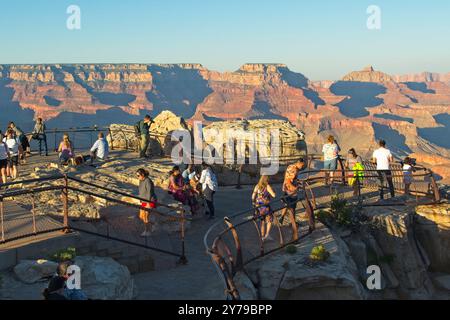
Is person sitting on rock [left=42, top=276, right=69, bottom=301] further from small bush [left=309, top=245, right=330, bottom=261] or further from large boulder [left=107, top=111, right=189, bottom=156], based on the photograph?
large boulder [left=107, top=111, right=189, bottom=156]

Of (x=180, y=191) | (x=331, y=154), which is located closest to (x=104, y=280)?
(x=180, y=191)

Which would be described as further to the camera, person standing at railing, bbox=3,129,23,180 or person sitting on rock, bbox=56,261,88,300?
person standing at railing, bbox=3,129,23,180

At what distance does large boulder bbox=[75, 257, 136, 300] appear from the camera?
8.45 m

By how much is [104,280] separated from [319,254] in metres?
4.16

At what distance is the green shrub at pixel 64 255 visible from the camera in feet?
30.5

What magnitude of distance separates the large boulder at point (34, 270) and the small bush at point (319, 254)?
15.7 ft

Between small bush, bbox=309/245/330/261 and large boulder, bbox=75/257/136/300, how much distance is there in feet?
11.5

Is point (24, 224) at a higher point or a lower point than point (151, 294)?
higher

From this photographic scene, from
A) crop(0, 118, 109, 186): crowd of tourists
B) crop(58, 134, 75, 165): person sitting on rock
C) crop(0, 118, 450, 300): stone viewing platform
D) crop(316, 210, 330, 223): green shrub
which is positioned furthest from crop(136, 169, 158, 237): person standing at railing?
crop(58, 134, 75, 165): person sitting on rock
